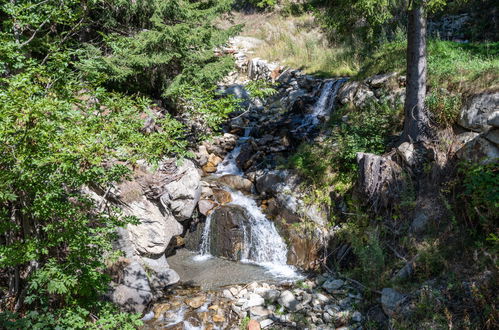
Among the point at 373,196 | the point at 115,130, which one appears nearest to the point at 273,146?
the point at 373,196

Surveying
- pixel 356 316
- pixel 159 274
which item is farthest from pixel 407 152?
pixel 159 274

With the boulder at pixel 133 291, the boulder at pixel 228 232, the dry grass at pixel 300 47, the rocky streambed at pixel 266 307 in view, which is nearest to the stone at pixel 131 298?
the boulder at pixel 133 291

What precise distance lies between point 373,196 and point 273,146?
4147 millimetres

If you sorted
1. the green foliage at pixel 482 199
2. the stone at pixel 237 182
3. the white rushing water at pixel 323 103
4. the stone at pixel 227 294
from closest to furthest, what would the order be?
the green foliage at pixel 482 199, the stone at pixel 227 294, the stone at pixel 237 182, the white rushing water at pixel 323 103

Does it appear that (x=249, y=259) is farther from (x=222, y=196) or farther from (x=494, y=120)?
(x=494, y=120)

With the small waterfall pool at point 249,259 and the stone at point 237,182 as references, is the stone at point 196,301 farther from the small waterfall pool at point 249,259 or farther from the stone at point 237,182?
the stone at point 237,182

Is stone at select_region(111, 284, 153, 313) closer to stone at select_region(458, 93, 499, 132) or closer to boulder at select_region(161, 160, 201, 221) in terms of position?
boulder at select_region(161, 160, 201, 221)

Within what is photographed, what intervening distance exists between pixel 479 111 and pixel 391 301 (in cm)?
369

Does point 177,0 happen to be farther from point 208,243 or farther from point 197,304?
point 197,304

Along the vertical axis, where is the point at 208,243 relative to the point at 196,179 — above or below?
below

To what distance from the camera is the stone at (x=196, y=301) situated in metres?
5.67

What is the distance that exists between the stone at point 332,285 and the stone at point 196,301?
7.30ft

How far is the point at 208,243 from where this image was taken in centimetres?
778

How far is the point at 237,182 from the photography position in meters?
8.99
